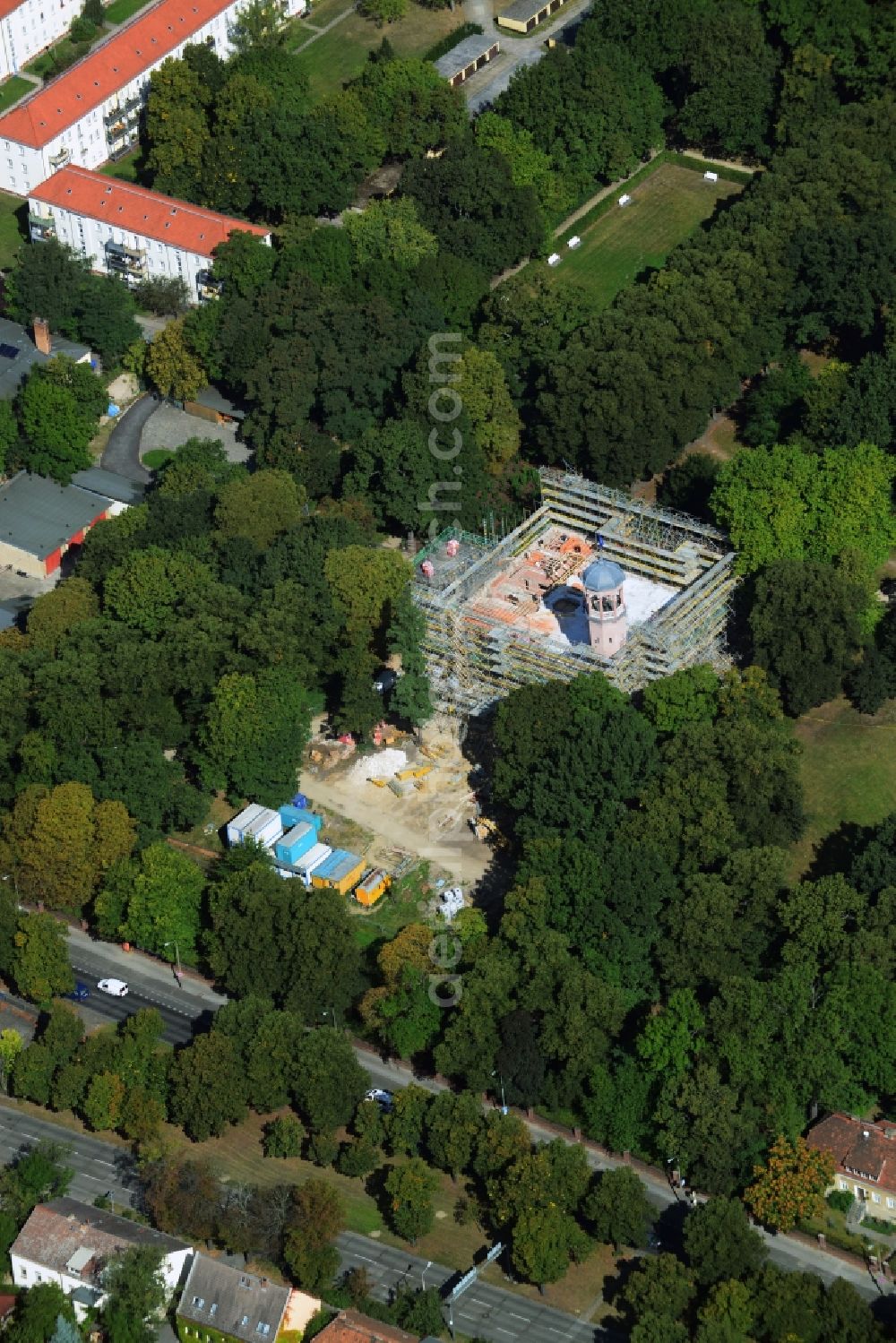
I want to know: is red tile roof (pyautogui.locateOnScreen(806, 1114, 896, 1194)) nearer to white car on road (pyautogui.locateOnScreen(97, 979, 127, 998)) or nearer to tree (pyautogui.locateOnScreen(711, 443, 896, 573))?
white car on road (pyautogui.locateOnScreen(97, 979, 127, 998))

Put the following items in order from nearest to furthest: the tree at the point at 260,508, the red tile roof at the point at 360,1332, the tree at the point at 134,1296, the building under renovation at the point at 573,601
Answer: the red tile roof at the point at 360,1332 < the tree at the point at 134,1296 < the building under renovation at the point at 573,601 < the tree at the point at 260,508

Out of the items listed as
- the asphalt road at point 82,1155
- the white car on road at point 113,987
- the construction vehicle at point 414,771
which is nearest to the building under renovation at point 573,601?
the construction vehicle at point 414,771

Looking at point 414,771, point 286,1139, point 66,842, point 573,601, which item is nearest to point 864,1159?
point 286,1139

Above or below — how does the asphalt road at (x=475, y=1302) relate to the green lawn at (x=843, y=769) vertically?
below

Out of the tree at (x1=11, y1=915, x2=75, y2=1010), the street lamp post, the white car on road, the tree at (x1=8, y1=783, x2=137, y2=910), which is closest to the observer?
the tree at (x1=11, y1=915, x2=75, y2=1010)

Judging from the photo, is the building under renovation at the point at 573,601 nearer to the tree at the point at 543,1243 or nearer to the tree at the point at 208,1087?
the tree at the point at 208,1087

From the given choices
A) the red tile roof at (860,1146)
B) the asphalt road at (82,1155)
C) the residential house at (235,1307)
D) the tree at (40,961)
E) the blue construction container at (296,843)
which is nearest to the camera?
the residential house at (235,1307)

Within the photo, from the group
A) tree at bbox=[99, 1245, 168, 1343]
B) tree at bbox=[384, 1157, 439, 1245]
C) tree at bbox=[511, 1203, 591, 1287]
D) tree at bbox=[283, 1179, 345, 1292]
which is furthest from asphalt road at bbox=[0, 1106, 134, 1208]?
tree at bbox=[511, 1203, 591, 1287]
